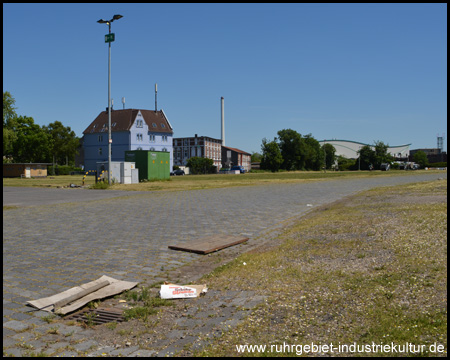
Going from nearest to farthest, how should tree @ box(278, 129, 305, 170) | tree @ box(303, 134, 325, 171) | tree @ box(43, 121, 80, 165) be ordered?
1. tree @ box(43, 121, 80, 165)
2. tree @ box(278, 129, 305, 170)
3. tree @ box(303, 134, 325, 171)

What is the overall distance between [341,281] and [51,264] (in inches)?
174

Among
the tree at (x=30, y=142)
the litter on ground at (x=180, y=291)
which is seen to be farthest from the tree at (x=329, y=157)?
the litter on ground at (x=180, y=291)

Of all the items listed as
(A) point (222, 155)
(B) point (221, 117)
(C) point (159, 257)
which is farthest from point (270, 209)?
(A) point (222, 155)

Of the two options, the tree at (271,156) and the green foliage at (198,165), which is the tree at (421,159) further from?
the green foliage at (198,165)

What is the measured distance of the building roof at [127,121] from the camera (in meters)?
80.1

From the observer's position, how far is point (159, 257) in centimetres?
699

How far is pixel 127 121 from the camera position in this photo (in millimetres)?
79875

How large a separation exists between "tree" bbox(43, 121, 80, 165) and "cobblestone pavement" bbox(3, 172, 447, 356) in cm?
7860

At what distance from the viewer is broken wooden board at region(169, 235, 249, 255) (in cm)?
751

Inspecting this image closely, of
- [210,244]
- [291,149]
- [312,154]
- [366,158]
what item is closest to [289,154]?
[291,149]

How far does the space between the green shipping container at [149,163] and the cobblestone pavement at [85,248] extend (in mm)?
22589

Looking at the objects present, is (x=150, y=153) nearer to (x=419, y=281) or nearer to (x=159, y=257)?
(x=159, y=257)

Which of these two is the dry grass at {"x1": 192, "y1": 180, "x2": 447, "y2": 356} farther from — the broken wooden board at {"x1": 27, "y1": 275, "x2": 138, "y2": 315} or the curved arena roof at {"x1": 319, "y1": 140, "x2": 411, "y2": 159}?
the curved arena roof at {"x1": 319, "y1": 140, "x2": 411, "y2": 159}

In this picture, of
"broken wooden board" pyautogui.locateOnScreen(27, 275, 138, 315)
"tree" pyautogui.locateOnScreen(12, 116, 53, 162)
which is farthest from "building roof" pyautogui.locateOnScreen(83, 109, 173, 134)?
"broken wooden board" pyautogui.locateOnScreen(27, 275, 138, 315)
